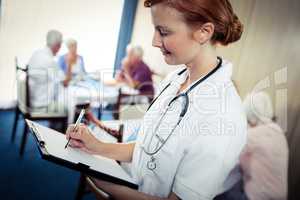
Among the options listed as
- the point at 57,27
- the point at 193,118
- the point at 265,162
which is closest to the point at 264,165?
the point at 265,162

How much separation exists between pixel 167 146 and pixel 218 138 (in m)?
0.15

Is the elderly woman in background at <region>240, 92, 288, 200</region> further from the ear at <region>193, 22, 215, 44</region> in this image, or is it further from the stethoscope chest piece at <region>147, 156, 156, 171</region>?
the ear at <region>193, 22, 215, 44</region>

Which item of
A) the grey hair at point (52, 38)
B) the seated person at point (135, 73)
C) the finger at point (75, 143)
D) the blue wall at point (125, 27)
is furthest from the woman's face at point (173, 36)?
the blue wall at point (125, 27)

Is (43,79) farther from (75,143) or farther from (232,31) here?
(232,31)

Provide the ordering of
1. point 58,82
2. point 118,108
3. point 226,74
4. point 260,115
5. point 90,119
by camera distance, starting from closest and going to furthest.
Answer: point 226,74 → point 260,115 → point 90,119 → point 58,82 → point 118,108

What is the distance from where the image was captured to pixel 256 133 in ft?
4.21

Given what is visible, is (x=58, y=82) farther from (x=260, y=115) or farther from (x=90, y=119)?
(x=260, y=115)

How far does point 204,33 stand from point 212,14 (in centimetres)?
5

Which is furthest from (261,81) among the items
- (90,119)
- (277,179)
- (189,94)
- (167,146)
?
(90,119)

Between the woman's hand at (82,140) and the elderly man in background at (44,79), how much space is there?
1.58m

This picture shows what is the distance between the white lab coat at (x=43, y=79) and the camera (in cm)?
252

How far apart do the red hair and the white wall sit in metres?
2.34

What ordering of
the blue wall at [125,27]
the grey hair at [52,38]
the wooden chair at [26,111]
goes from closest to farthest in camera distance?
1. the wooden chair at [26,111]
2. the grey hair at [52,38]
3. the blue wall at [125,27]

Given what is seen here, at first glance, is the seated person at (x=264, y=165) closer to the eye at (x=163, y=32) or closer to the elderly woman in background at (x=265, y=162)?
the elderly woman in background at (x=265, y=162)
